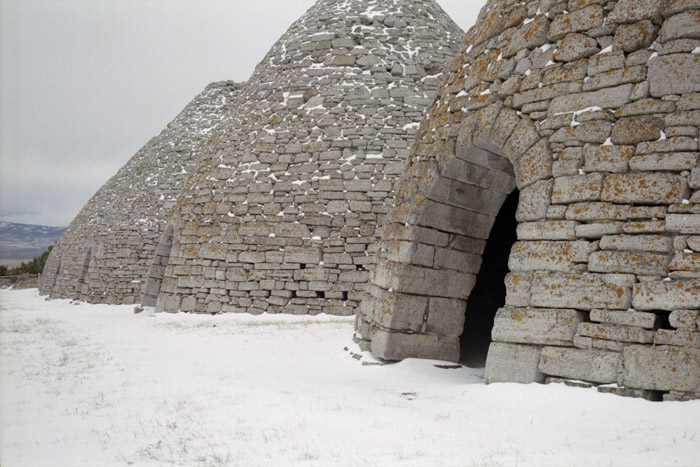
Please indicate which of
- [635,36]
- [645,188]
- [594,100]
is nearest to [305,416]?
[645,188]

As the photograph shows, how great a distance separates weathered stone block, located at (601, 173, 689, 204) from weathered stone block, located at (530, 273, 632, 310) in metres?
0.66

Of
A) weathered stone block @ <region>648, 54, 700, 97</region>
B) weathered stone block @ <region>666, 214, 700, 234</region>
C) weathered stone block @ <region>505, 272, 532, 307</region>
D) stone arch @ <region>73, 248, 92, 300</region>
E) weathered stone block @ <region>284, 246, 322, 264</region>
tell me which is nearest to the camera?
weathered stone block @ <region>666, 214, 700, 234</region>

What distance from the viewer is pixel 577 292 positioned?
461cm

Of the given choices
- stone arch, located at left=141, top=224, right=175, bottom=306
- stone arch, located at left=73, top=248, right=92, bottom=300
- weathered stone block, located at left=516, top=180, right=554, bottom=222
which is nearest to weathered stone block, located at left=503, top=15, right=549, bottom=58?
weathered stone block, located at left=516, top=180, right=554, bottom=222

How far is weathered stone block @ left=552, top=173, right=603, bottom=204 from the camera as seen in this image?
15.4ft

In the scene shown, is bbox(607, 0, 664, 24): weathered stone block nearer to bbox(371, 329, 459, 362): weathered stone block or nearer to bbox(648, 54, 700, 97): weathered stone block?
bbox(648, 54, 700, 97): weathered stone block

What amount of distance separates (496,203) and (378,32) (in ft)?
22.8

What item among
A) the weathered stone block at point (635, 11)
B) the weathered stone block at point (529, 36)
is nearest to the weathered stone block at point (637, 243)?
the weathered stone block at point (635, 11)

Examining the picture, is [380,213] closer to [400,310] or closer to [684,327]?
[400,310]

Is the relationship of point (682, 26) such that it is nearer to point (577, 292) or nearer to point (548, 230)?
point (548, 230)

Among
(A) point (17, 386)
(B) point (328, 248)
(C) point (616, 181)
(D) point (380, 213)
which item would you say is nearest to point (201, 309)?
(B) point (328, 248)

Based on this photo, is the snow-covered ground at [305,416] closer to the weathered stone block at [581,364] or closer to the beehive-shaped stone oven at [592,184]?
the weathered stone block at [581,364]

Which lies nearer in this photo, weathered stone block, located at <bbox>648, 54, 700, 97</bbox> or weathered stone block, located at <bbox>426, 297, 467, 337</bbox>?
weathered stone block, located at <bbox>648, 54, 700, 97</bbox>

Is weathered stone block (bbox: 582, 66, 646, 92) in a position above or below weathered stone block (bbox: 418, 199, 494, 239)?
above
